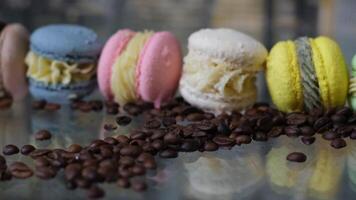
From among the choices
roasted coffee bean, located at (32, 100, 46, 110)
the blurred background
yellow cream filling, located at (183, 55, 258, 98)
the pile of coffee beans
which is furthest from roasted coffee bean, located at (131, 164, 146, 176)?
the blurred background

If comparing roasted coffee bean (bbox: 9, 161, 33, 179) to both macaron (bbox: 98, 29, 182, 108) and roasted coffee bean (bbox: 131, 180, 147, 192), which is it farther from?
macaron (bbox: 98, 29, 182, 108)

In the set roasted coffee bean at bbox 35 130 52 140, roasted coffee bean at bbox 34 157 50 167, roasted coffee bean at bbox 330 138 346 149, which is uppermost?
roasted coffee bean at bbox 34 157 50 167

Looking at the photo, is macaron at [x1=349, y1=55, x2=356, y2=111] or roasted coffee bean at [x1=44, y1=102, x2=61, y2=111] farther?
roasted coffee bean at [x1=44, y1=102, x2=61, y2=111]

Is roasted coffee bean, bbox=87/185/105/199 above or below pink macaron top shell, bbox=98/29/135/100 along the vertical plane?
below

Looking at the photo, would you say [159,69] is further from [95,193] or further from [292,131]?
[95,193]

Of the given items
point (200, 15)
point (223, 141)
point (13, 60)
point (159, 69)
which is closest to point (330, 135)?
point (223, 141)

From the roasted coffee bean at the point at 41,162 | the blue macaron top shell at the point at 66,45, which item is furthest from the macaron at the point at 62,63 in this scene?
the roasted coffee bean at the point at 41,162
